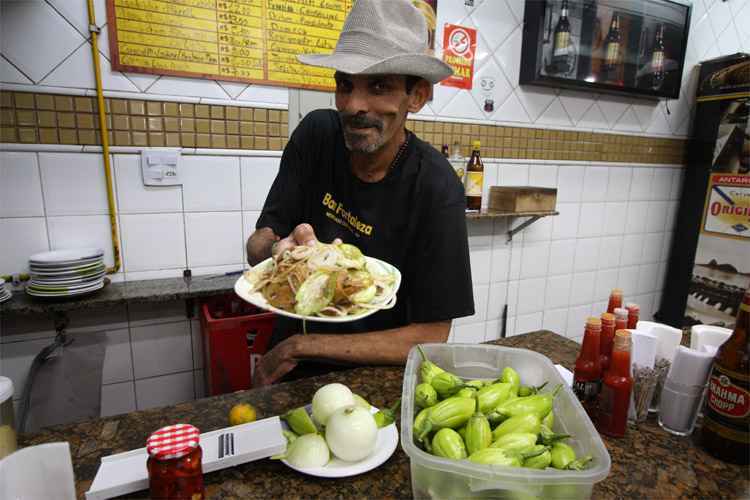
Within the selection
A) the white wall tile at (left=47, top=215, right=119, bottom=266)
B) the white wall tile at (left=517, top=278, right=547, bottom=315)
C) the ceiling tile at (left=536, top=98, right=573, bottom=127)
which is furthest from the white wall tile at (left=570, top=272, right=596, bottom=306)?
the white wall tile at (left=47, top=215, right=119, bottom=266)

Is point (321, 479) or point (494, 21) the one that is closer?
point (321, 479)

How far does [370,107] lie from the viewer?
1.33 metres

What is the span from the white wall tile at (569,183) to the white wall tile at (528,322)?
2.79 ft

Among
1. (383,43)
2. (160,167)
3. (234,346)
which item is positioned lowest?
(234,346)

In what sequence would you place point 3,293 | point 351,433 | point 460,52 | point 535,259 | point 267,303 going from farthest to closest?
point 535,259
point 460,52
point 3,293
point 267,303
point 351,433

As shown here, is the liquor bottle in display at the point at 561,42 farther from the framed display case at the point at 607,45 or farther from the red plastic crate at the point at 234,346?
the red plastic crate at the point at 234,346

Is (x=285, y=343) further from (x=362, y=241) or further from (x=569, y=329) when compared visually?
(x=569, y=329)

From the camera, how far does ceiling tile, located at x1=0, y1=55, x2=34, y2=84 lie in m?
1.66

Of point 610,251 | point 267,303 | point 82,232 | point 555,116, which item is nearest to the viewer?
point 267,303

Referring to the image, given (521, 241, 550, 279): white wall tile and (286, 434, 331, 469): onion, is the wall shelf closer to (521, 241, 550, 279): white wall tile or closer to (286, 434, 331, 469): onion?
(521, 241, 550, 279): white wall tile

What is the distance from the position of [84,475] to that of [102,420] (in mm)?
192

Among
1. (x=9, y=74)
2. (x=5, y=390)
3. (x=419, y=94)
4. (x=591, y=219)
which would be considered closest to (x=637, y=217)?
(x=591, y=219)

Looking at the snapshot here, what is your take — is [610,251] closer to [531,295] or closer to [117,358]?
[531,295]

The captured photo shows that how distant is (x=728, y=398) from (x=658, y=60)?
2.89 metres
